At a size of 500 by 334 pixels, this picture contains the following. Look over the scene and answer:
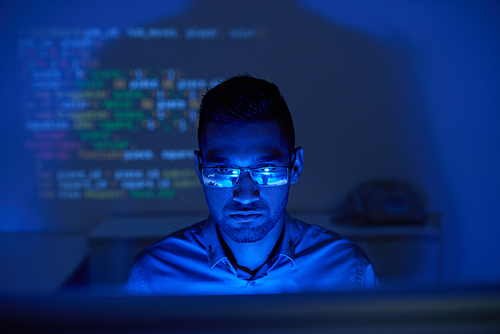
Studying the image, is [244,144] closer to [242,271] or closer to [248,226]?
[248,226]

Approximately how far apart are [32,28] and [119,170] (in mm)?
1209

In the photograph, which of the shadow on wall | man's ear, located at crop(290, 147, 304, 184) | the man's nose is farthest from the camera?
the shadow on wall

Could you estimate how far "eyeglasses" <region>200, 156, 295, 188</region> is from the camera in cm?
96

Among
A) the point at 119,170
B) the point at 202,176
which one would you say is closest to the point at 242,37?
the point at 119,170

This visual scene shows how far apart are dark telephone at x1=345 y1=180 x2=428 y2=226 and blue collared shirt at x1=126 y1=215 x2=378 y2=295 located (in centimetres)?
132

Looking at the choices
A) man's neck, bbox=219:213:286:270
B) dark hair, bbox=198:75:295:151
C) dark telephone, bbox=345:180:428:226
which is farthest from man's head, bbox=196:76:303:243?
dark telephone, bbox=345:180:428:226

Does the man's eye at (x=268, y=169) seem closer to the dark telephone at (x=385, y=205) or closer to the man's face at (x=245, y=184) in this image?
the man's face at (x=245, y=184)

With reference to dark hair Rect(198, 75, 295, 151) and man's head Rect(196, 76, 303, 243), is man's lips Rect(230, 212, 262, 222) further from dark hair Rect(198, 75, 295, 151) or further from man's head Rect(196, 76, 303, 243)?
dark hair Rect(198, 75, 295, 151)

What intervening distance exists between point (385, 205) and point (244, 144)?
1777 mm

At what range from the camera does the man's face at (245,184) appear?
0.96 meters

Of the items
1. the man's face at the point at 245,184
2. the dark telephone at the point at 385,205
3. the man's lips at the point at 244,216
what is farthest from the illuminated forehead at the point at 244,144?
the dark telephone at the point at 385,205

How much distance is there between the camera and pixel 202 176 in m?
0.99

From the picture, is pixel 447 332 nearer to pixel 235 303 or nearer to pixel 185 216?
pixel 235 303

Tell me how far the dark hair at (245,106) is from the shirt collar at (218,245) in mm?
321
